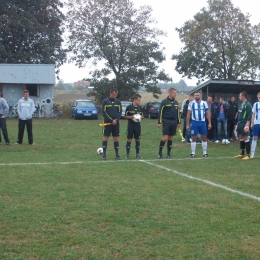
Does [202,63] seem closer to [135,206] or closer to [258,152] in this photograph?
[258,152]

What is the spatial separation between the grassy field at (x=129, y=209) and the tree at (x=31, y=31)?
33610 millimetres

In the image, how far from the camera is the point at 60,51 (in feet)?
147

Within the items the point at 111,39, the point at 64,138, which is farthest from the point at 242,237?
the point at 111,39

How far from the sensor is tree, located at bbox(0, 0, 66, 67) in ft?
139

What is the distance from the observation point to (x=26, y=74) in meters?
33.7

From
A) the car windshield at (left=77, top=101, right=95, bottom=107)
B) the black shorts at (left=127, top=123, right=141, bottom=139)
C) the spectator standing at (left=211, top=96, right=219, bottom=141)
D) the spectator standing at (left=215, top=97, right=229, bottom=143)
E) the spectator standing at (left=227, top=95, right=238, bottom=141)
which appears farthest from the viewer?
the car windshield at (left=77, top=101, right=95, bottom=107)

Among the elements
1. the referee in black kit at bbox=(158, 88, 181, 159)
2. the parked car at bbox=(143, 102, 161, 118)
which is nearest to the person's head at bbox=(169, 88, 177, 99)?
the referee in black kit at bbox=(158, 88, 181, 159)

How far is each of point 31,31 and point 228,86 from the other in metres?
28.4

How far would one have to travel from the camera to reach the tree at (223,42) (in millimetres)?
42469

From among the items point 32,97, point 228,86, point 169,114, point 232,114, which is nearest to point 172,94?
point 169,114

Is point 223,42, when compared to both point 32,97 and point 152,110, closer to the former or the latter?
point 152,110

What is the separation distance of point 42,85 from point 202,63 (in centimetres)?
1847

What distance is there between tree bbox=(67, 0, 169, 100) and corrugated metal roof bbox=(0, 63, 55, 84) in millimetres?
8611

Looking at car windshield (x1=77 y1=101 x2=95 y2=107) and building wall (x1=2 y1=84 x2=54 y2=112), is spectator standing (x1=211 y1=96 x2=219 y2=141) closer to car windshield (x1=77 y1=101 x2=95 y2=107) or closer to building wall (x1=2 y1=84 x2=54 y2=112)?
car windshield (x1=77 y1=101 x2=95 y2=107)
